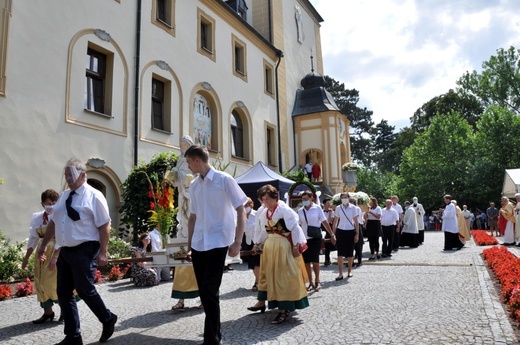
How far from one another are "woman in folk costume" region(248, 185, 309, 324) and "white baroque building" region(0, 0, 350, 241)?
752 cm

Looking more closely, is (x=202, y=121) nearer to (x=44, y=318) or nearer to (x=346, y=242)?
(x=346, y=242)

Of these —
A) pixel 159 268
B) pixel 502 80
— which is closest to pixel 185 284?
pixel 159 268

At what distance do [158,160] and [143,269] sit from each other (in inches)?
210

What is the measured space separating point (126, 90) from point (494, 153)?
1326 inches

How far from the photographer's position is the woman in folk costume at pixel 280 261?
5605mm

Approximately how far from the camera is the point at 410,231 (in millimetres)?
17469

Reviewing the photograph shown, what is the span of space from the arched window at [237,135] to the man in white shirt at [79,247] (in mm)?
16943

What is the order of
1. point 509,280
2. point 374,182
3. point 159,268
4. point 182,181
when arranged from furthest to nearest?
point 374,182, point 159,268, point 182,181, point 509,280

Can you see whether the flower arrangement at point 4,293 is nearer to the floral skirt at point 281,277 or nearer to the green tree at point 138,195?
the floral skirt at point 281,277

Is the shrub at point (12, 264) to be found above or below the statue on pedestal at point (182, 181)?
below

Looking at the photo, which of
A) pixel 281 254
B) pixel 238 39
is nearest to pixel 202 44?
pixel 238 39

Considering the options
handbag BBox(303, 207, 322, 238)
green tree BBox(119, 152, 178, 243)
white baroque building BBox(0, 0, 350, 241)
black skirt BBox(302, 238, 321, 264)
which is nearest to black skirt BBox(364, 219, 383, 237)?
handbag BBox(303, 207, 322, 238)

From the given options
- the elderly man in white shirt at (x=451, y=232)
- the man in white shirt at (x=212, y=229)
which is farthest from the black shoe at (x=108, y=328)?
the elderly man in white shirt at (x=451, y=232)

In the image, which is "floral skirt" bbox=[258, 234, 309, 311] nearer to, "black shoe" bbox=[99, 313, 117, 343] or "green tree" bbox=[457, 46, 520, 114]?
"black shoe" bbox=[99, 313, 117, 343]
